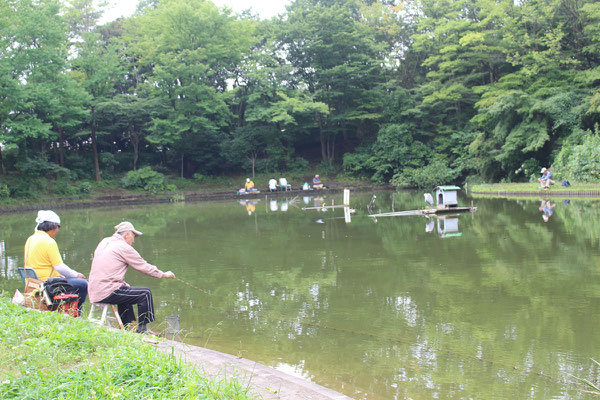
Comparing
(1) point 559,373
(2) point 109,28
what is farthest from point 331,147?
(1) point 559,373

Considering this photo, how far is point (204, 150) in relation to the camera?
34.0 meters

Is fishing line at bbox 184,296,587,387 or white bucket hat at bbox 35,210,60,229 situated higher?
white bucket hat at bbox 35,210,60,229

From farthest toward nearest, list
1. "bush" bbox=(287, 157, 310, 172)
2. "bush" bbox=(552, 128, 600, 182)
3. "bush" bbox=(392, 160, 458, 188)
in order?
"bush" bbox=(287, 157, 310, 172), "bush" bbox=(392, 160, 458, 188), "bush" bbox=(552, 128, 600, 182)

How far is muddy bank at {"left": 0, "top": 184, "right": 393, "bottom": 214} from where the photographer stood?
83.3 feet

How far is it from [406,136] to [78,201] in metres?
20.2

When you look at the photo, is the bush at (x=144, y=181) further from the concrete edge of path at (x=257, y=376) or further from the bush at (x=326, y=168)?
the concrete edge of path at (x=257, y=376)

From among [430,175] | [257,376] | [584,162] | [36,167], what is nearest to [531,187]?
[584,162]

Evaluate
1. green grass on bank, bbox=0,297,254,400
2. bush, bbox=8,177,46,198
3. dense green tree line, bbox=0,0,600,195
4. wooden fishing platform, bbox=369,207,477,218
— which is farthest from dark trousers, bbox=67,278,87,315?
bush, bbox=8,177,46,198

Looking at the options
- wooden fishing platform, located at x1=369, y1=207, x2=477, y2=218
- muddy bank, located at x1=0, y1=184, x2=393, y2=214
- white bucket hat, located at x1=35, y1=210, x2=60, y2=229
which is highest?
white bucket hat, located at x1=35, y1=210, x2=60, y2=229

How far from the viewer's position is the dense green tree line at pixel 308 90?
2558 centimetres

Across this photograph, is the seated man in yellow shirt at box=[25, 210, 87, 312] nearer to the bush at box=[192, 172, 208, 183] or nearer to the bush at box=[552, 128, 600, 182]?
the bush at box=[552, 128, 600, 182]

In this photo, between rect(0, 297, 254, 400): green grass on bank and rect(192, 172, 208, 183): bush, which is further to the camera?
rect(192, 172, 208, 183): bush

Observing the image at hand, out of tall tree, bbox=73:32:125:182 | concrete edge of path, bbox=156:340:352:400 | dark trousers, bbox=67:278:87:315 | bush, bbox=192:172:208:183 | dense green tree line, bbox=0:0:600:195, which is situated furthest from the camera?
bush, bbox=192:172:208:183

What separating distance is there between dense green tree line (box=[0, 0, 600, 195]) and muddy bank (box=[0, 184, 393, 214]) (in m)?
1.90
